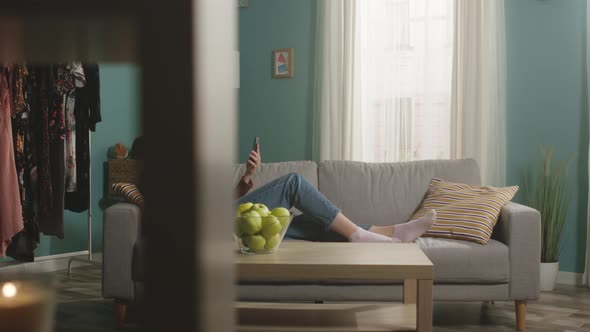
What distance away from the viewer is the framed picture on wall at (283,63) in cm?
466

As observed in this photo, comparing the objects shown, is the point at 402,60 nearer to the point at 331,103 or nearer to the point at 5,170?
the point at 331,103

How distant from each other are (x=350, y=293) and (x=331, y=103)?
83.2 inches

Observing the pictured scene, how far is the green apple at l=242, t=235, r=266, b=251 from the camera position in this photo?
2160 millimetres

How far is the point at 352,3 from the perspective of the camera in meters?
4.41

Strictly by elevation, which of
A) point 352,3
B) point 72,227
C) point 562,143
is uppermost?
point 352,3

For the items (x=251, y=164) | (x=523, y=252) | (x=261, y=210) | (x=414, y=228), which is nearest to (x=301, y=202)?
(x=251, y=164)

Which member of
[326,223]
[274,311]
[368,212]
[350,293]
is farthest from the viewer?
[368,212]

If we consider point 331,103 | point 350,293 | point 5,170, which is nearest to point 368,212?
point 350,293

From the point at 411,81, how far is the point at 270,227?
2404mm

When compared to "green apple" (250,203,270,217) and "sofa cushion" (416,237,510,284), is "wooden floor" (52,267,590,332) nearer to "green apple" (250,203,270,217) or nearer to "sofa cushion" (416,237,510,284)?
"sofa cushion" (416,237,510,284)

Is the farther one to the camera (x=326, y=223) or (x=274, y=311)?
(x=326, y=223)

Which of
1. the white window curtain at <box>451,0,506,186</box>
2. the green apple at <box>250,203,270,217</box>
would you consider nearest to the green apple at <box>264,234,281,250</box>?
the green apple at <box>250,203,270,217</box>

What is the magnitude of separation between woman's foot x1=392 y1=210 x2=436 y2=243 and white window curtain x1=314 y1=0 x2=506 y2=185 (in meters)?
1.43

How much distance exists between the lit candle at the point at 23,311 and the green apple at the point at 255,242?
2.01 metres
